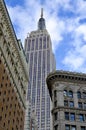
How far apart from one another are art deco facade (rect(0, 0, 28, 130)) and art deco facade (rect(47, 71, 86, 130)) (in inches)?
559

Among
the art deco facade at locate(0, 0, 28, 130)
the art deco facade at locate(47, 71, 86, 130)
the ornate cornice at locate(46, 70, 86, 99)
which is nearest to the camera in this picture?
the art deco facade at locate(47, 71, 86, 130)

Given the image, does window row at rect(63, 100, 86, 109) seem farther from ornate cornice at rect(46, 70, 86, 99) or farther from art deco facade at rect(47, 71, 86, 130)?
ornate cornice at rect(46, 70, 86, 99)

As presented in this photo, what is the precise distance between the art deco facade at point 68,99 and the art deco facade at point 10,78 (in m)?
14.2

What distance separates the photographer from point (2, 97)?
257ft

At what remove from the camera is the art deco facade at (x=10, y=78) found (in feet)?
263

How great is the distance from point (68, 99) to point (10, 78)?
24.0 m

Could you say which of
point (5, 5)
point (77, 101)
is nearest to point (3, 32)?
point (5, 5)

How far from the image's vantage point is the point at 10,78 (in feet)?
289

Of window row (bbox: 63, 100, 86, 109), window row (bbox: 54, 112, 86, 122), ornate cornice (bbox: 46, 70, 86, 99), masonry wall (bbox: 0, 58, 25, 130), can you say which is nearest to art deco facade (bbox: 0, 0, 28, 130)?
masonry wall (bbox: 0, 58, 25, 130)

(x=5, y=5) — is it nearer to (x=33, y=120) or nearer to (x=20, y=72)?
(x=20, y=72)

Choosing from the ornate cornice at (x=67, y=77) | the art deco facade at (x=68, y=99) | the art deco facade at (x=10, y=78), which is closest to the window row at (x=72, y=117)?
the art deco facade at (x=68, y=99)

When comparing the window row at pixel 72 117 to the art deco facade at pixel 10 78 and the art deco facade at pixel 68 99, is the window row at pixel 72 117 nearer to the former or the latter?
the art deco facade at pixel 68 99

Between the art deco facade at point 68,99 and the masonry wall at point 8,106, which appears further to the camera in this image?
the masonry wall at point 8,106

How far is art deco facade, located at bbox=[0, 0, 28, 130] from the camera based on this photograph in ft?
263
